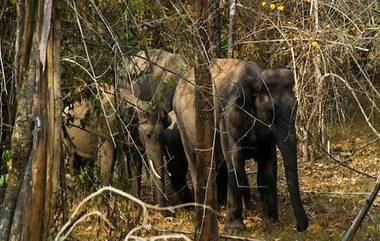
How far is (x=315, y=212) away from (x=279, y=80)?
193cm

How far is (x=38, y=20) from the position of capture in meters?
5.45

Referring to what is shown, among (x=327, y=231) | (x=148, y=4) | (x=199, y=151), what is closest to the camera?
(x=148, y=4)

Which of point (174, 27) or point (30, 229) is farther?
point (174, 27)

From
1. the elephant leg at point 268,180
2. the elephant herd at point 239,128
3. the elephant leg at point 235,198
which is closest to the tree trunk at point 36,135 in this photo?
the elephant herd at point 239,128

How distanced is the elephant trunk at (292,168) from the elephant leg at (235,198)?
0.64m

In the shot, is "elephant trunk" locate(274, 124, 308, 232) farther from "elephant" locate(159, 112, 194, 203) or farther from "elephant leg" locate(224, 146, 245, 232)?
"elephant" locate(159, 112, 194, 203)

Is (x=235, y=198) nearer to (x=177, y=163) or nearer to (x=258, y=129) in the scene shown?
(x=258, y=129)

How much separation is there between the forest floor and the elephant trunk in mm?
192

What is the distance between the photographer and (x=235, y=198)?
34.2ft

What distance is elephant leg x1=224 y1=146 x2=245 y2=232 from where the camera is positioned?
33.6 ft

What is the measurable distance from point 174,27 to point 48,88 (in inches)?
69.2

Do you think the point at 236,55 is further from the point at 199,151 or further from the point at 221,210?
the point at 199,151

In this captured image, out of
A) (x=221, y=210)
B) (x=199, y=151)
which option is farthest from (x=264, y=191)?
(x=199, y=151)

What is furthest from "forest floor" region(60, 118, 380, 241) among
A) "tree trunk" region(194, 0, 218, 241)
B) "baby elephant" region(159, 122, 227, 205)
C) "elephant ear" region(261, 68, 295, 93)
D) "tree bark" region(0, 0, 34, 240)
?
"tree bark" region(0, 0, 34, 240)
